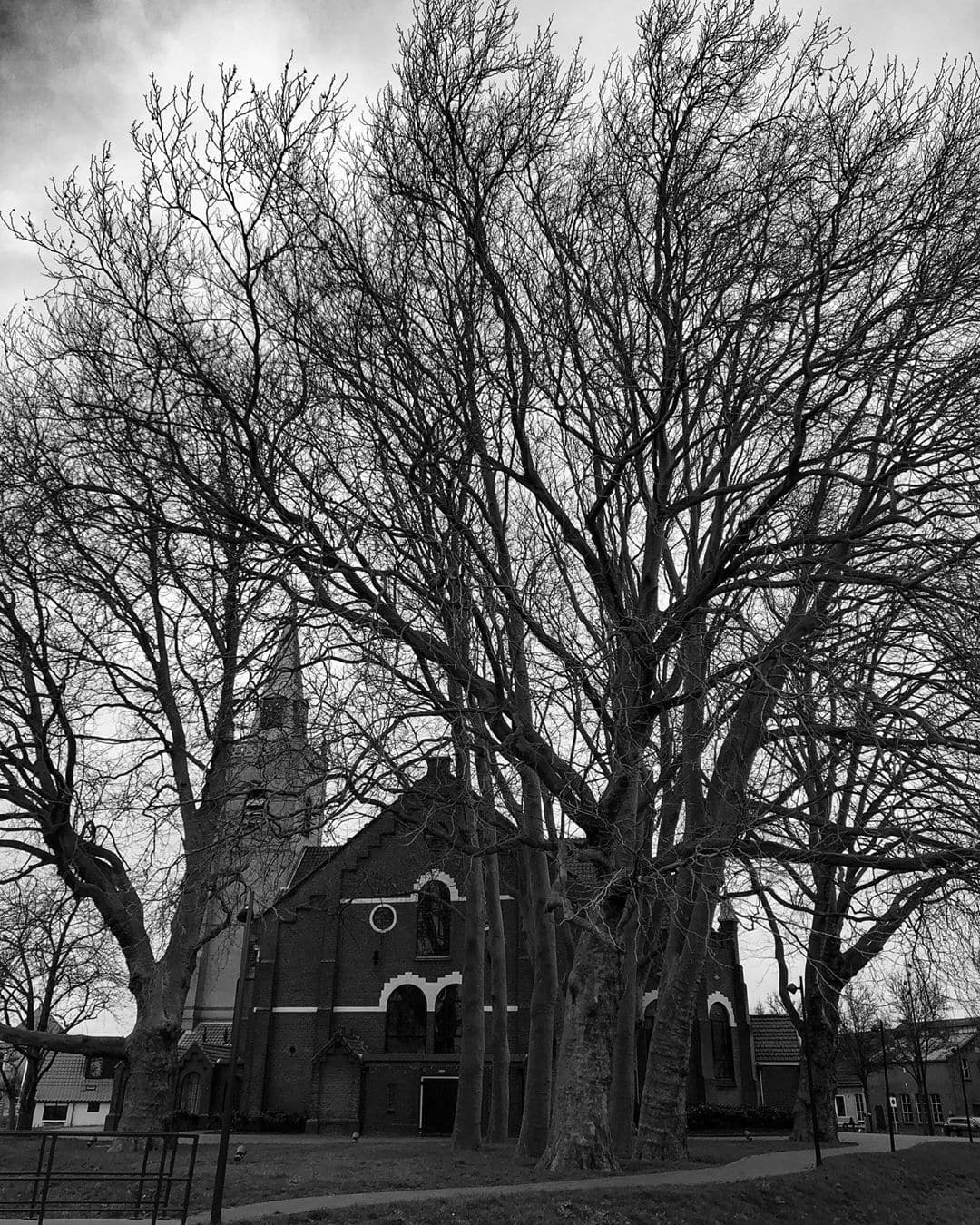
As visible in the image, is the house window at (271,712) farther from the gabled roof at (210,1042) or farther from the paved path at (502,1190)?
the gabled roof at (210,1042)

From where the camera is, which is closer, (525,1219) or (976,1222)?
(525,1219)

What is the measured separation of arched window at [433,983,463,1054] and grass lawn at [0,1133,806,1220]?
44.7 feet

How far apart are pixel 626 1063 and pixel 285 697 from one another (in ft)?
38.8

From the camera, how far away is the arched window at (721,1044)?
38.2m

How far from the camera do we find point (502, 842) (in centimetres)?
1338

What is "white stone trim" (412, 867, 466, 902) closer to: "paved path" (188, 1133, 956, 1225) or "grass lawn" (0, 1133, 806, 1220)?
"grass lawn" (0, 1133, 806, 1220)

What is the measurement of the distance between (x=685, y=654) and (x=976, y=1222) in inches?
467

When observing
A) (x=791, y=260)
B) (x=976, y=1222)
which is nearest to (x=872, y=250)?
(x=791, y=260)

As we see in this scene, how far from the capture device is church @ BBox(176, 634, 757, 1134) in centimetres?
3428

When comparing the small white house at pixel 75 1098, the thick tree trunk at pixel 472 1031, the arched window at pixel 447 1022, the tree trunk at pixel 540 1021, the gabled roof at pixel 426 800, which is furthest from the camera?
the small white house at pixel 75 1098

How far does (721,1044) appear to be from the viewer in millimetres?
38844

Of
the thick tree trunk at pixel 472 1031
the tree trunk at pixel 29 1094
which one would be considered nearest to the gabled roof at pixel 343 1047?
the tree trunk at pixel 29 1094

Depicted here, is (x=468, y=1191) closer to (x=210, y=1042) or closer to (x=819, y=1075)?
(x=819, y=1075)

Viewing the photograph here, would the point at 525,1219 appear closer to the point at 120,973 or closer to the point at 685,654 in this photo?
the point at 685,654
